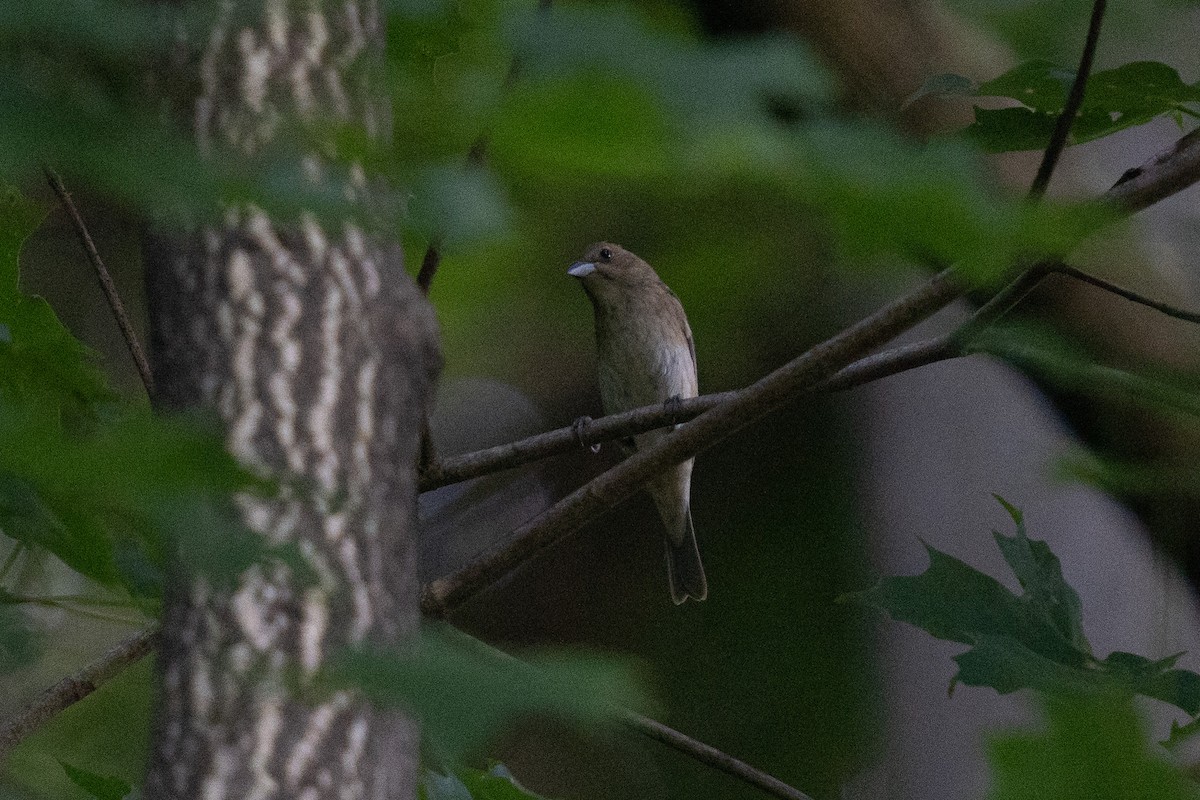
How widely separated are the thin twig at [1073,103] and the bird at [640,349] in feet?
12.9

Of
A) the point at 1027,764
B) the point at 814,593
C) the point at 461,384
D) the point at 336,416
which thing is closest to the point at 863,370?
the point at 336,416

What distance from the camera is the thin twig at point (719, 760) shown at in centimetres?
252

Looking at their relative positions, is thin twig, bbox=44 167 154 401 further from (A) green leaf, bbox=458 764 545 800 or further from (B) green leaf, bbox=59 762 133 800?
(A) green leaf, bbox=458 764 545 800

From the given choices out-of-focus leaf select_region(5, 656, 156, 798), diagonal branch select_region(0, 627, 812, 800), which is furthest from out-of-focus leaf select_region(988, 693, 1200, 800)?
out-of-focus leaf select_region(5, 656, 156, 798)

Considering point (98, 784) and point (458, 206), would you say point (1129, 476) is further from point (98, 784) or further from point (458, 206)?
point (98, 784)

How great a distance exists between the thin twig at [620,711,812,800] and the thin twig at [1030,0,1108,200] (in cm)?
124

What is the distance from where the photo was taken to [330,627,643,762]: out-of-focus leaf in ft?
1.99

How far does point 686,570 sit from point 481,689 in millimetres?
4962

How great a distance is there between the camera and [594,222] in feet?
19.8

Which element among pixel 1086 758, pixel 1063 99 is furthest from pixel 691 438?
pixel 1086 758

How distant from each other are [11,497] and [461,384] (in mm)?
4218

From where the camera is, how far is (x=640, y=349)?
5.86 metres

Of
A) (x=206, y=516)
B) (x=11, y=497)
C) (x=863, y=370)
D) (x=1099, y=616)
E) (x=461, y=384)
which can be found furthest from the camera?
(x=461, y=384)

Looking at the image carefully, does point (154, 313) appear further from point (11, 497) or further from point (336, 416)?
point (11, 497)
